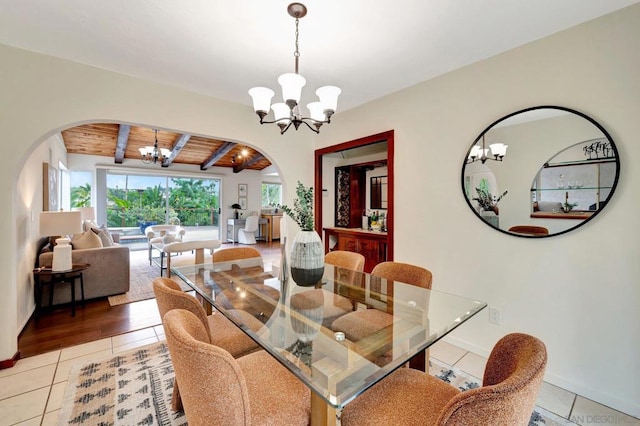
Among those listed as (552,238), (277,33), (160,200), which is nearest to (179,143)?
(160,200)

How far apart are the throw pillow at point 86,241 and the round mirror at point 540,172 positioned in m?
A: 4.62

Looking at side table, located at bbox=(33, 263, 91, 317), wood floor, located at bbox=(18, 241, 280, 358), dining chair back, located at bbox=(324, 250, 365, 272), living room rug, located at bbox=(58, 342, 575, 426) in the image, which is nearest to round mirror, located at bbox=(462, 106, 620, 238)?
dining chair back, located at bbox=(324, 250, 365, 272)

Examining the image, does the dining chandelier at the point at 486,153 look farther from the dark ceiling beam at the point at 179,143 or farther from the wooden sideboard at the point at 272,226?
the wooden sideboard at the point at 272,226

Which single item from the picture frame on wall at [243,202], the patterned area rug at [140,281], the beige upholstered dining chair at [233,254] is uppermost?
the picture frame on wall at [243,202]

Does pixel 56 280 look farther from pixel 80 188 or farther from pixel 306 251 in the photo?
pixel 80 188

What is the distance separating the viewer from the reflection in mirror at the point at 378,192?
4523 millimetres

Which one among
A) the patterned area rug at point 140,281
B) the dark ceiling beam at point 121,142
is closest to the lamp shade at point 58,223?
the patterned area rug at point 140,281

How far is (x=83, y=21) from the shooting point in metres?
1.86

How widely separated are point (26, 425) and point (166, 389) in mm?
714

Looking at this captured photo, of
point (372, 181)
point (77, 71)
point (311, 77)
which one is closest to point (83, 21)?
point (77, 71)

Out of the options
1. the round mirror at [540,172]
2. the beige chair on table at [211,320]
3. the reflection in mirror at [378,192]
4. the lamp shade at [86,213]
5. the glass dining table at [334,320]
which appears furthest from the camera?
the lamp shade at [86,213]

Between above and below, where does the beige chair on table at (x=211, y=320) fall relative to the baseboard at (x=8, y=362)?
above

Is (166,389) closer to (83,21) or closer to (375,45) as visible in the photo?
(83,21)

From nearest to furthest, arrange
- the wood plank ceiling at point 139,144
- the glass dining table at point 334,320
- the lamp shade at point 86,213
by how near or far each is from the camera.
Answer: the glass dining table at point 334,320 < the lamp shade at point 86,213 < the wood plank ceiling at point 139,144
